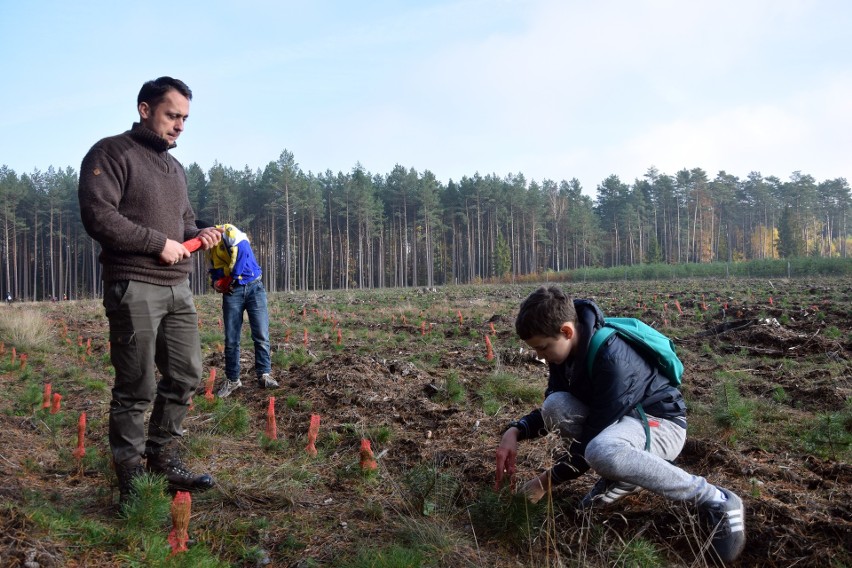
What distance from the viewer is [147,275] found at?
302cm

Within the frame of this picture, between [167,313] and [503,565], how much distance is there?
226cm

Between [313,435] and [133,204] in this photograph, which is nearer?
[133,204]

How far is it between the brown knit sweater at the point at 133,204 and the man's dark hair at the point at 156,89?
155 mm

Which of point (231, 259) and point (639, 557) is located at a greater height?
point (231, 259)

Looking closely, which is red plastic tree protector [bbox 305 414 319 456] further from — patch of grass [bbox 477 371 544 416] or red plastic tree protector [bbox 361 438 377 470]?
patch of grass [bbox 477 371 544 416]

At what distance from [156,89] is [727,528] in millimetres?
3646

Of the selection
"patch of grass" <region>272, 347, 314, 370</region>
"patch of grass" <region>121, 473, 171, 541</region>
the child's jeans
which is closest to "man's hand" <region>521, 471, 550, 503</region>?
"patch of grass" <region>121, 473, 171, 541</region>

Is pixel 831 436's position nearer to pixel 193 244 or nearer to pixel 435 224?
pixel 193 244

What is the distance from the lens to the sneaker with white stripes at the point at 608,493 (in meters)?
2.69

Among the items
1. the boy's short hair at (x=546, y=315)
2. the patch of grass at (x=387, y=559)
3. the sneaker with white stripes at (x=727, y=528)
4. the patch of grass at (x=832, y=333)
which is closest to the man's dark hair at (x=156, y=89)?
the boy's short hair at (x=546, y=315)

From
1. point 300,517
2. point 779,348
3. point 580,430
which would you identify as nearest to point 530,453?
point 580,430

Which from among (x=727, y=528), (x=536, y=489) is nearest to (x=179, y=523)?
(x=536, y=489)

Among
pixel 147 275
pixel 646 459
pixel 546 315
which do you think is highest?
pixel 147 275

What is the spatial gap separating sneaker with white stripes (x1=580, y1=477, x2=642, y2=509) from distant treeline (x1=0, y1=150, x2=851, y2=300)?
157ft
